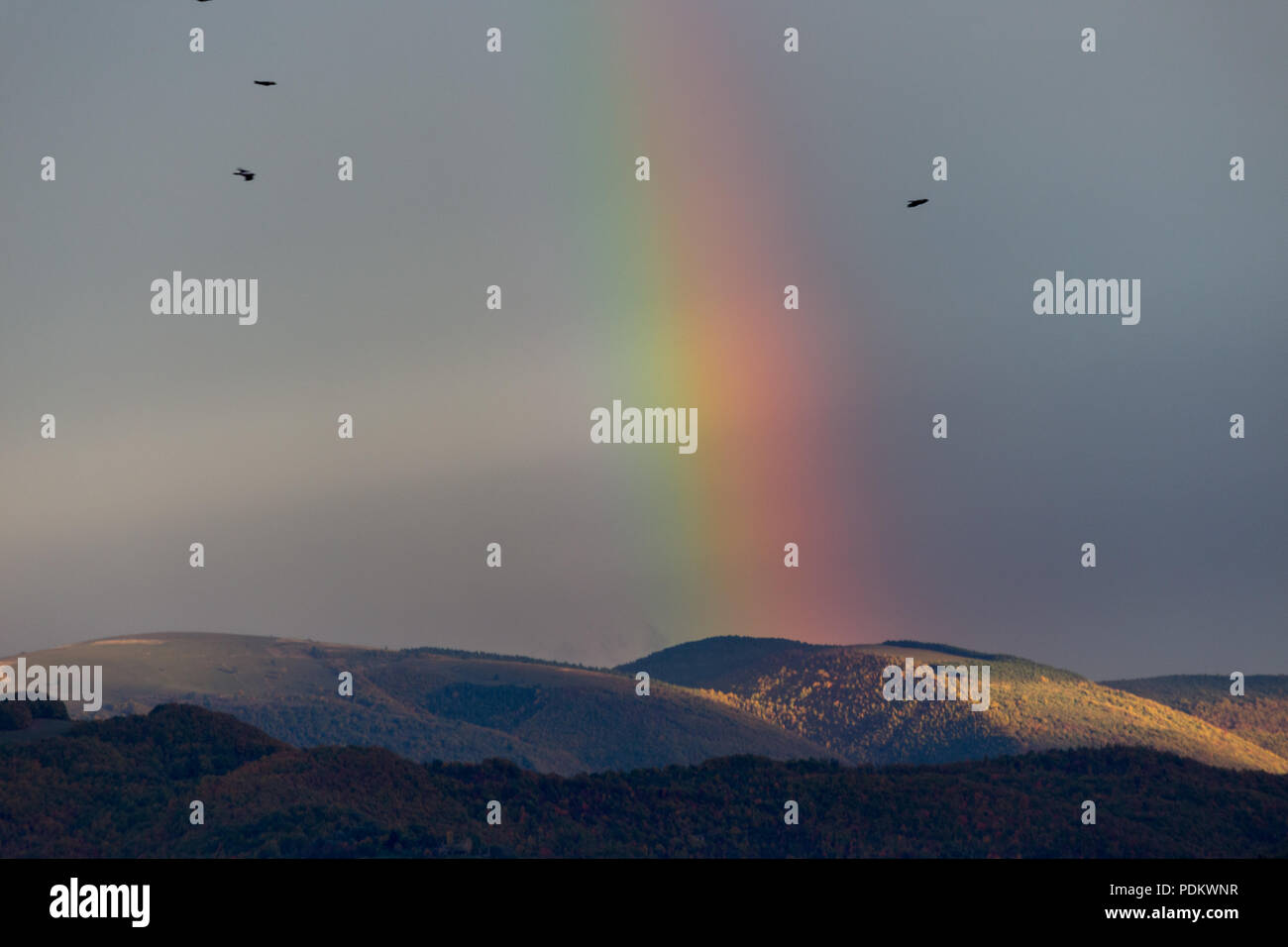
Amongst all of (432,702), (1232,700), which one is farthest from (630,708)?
(1232,700)

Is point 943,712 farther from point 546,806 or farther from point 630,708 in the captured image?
point 546,806

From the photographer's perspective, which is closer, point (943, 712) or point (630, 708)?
point (630, 708)

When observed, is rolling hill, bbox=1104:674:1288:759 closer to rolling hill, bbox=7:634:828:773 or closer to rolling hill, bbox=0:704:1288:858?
rolling hill, bbox=7:634:828:773

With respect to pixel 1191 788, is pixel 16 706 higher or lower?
higher

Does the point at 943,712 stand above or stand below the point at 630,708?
below

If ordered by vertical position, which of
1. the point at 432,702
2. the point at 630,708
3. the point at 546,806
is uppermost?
the point at 432,702

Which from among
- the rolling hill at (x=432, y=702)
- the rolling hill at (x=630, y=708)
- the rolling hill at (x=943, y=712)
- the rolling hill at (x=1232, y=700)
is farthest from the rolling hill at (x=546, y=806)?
the rolling hill at (x=1232, y=700)

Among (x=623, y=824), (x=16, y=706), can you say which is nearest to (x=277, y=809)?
(x=623, y=824)
